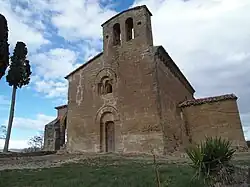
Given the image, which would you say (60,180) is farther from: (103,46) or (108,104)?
(103,46)

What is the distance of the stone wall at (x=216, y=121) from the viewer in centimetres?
1683

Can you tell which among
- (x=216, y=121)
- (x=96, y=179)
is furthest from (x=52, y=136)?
(x=96, y=179)

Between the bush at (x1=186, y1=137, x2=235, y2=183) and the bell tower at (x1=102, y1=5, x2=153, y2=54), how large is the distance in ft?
39.4

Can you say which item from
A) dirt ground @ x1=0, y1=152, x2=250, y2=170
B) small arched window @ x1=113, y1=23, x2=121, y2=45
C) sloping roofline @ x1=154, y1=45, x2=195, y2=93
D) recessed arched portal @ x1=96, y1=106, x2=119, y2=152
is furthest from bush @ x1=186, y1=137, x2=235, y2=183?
small arched window @ x1=113, y1=23, x2=121, y2=45

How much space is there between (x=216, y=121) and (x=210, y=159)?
38.8ft

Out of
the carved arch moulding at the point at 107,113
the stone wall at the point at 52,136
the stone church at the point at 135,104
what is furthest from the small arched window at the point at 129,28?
the stone wall at the point at 52,136

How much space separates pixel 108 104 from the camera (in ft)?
59.3

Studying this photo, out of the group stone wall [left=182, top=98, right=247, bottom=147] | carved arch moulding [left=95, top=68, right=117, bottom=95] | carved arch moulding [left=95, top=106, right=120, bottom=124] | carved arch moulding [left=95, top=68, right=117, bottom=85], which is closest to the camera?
stone wall [left=182, top=98, right=247, bottom=147]

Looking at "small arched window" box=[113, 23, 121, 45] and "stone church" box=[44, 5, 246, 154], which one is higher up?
"small arched window" box=[113, 23, 121, 45]

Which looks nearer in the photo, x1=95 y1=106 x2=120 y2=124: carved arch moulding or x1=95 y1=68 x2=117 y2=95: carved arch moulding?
x1=95 y1=106 x2=120 y2=124: carved arch moulding

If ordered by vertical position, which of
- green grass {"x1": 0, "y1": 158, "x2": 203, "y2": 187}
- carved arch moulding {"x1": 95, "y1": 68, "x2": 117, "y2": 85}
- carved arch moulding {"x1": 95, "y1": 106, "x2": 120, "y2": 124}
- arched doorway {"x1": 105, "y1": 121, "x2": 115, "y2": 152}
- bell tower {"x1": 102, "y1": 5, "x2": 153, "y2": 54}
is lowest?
green grass {"x1": 0, "y1": 158, "x2": 203, "y2": 187}

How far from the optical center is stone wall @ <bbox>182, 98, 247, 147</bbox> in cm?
1683

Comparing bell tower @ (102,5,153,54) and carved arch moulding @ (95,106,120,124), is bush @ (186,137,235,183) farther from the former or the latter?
bell tower @ (102,5,153,54)

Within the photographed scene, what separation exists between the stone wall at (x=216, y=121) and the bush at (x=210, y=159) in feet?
36.3
